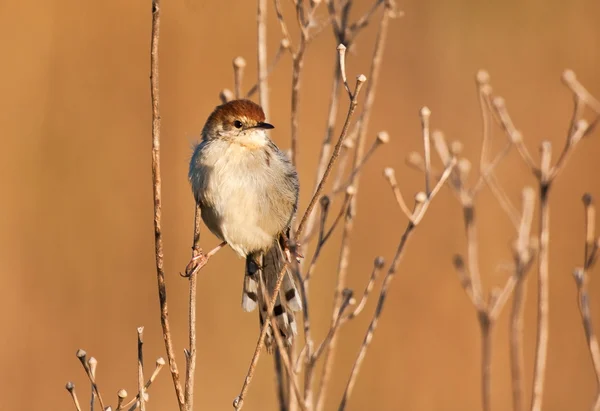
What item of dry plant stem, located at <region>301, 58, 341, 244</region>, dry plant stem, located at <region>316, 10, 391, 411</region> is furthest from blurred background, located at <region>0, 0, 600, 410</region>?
dry plant stem, located at <region>316, 10, 391, 411</region>

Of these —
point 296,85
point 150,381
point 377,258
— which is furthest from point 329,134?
point 150,381

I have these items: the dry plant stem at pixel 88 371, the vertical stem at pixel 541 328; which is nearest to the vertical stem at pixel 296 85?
the vertical stem at pixel 541 328

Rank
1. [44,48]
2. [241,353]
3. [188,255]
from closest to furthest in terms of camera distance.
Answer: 1. [241,353]
2. [188,255]
3. [44,48]

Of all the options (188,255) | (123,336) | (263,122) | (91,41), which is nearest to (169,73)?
(91,41)

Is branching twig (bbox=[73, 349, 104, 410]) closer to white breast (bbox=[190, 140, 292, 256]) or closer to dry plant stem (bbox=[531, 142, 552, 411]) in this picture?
white breast (bbox=[190, 140, 292, 256])

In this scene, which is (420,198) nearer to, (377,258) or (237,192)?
(377,258)

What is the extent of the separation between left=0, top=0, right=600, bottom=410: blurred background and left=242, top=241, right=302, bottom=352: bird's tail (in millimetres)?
2019

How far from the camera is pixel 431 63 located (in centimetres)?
701

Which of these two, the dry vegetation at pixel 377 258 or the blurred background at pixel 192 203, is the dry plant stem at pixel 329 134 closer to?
the dry vegetation at pixel 377 258

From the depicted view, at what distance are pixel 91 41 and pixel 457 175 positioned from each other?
14.8ft

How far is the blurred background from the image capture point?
5.58 meters

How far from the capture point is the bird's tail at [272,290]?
10.5 ft

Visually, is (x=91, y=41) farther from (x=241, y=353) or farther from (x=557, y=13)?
(x=557, y=13)

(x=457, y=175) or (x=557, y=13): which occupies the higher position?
(x=557, y=13)
